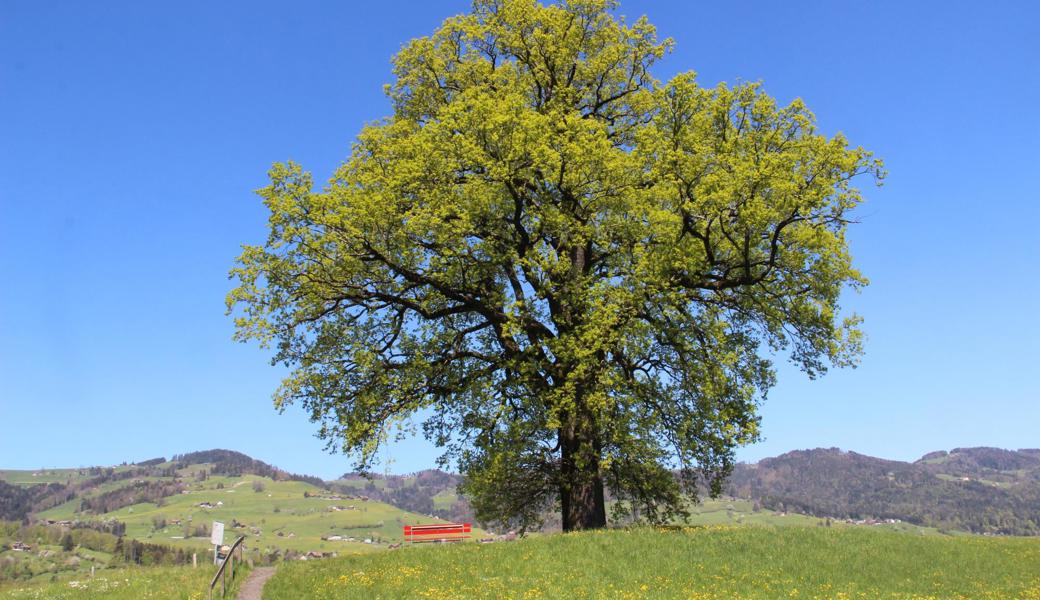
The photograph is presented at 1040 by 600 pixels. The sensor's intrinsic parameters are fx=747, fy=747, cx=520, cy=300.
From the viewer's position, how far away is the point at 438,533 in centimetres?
3562

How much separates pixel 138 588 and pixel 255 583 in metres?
3.32

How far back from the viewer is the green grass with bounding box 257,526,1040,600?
19.5m

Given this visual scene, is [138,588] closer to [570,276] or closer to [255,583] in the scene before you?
[255,583]

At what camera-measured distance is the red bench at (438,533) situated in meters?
34.8

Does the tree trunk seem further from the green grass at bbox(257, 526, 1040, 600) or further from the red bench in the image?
the red bench

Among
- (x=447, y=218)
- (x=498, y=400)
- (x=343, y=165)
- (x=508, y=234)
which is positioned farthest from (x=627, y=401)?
(x=343, y=165)

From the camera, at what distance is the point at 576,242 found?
2711cm

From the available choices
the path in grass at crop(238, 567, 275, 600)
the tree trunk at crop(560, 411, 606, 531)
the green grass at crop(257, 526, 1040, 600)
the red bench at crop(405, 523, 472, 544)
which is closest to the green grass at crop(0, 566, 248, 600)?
the path in grass at crop(238, 567, 275, 600)

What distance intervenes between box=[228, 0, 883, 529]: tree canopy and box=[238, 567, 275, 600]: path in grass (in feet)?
16.4

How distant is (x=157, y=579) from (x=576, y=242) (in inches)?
700

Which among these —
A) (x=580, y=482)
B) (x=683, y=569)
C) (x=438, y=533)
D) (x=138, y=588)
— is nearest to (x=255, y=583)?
(x=138, y=588)

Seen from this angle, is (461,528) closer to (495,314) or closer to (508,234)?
(495,314)

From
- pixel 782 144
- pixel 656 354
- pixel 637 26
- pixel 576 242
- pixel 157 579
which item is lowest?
pixel 157 579

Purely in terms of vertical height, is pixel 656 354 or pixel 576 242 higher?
pixel 576 242
